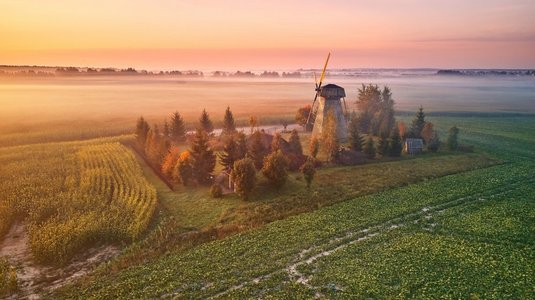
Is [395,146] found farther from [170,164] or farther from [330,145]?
[170,164]

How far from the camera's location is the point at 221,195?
5291cm

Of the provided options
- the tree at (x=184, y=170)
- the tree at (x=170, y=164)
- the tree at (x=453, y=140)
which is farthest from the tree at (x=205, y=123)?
the tree at (x=453, y=140)

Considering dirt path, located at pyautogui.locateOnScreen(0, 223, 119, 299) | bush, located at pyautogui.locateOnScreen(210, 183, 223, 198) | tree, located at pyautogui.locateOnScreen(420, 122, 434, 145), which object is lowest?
dirt path, located at pyautogui.locateOnScreen(0, 223, 119, 299)

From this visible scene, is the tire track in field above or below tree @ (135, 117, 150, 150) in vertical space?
below

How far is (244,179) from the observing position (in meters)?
51.2

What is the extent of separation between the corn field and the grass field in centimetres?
849

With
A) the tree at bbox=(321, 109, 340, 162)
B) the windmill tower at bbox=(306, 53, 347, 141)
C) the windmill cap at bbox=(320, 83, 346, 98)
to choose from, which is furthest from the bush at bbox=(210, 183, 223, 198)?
the windmill cap at bbox=(320, 83, 346, 98)

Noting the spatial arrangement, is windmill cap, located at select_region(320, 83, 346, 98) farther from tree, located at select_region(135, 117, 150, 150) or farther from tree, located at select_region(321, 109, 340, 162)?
tree, located at select_region(135, 117, 150, 150)

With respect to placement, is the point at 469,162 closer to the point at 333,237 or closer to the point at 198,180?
the point at 333,237

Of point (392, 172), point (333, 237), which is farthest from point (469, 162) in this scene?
point (333, 237)

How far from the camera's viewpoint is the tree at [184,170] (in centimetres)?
5772

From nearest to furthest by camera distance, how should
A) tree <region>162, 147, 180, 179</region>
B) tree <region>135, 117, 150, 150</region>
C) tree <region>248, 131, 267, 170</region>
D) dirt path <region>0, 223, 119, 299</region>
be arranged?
dirt path <region>0, 223, 119, 299</region>
tree <region>162, 147, 180, 179</region>
tree <region>248, 131, 267, 170</region>
tree <region>135, 117, 150, 150</region>

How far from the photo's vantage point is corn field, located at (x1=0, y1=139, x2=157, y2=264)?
3975 centimetres

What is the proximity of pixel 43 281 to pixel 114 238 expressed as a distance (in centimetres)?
820
